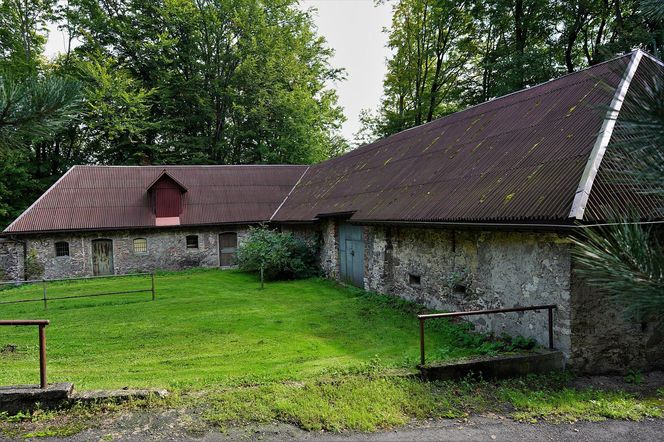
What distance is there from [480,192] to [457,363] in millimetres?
4050

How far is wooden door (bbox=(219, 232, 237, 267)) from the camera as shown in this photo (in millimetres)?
20406

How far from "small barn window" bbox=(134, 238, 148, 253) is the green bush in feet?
17.6

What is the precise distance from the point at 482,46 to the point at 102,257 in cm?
2408

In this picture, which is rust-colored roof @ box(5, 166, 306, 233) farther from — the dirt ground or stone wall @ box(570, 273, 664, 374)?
stone wall @ box(570, 273, 664, 374)

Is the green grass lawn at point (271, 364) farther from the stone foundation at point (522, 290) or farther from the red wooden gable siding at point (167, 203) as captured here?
the red wooden gable siding at point (167, 203)

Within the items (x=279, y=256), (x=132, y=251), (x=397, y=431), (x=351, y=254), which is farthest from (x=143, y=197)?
(x=397, y=431)

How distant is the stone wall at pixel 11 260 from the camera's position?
1719 cm

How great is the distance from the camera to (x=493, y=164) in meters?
9.28

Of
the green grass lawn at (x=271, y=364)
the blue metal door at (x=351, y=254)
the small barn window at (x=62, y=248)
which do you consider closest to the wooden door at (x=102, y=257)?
the small barn window at (x=62, y=248)

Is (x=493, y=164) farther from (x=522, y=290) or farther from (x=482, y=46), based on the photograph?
(x=482, y=46)

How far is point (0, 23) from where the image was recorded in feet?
81.0

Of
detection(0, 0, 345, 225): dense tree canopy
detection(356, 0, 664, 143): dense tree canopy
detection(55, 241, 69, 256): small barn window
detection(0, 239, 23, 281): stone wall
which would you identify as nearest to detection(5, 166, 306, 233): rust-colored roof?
detection(0, 239, 23, 281): stone wall

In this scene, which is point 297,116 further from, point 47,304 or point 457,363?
point 457,363

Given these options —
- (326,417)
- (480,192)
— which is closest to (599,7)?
(480,192)
